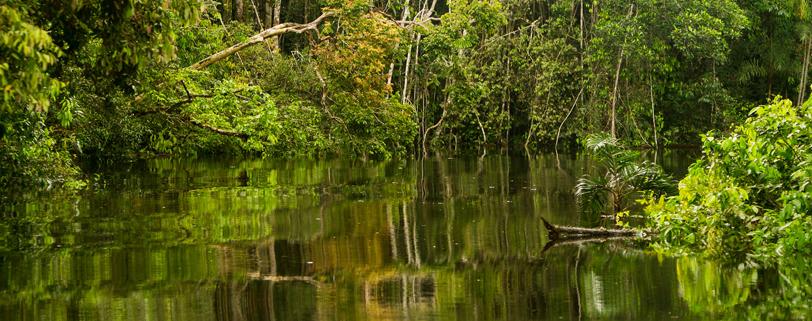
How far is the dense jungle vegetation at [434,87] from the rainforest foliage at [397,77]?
0.06m

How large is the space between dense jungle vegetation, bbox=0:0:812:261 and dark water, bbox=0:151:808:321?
1169mm

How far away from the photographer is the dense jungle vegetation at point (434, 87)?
9.56 metres

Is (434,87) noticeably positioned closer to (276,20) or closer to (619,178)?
(276,20)

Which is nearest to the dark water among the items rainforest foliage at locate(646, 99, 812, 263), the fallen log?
the fallen log

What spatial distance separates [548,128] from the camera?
35.9m

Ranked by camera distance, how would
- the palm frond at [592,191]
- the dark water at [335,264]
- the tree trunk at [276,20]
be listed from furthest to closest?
the tree trunk at [276,20], the palm frond at [592,191], the dark water at [335,264]

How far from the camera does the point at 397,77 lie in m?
35.9

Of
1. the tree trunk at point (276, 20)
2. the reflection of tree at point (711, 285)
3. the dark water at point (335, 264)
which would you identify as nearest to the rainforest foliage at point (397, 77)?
the tree trunk at point (276, 20)

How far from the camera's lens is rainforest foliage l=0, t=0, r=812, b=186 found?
611 inches

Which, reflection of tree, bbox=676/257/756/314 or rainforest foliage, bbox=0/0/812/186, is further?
rainforest foliage, bbox=0/0/812/186

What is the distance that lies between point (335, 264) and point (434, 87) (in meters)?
27.6

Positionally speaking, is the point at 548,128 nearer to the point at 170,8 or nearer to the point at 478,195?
the point at 478,195

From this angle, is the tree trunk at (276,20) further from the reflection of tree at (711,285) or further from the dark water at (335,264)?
the reflection of tree at (711,285)

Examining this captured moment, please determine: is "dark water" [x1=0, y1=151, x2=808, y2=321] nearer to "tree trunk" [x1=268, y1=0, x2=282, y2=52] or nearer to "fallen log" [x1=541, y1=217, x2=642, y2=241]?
"fallen log" [x1=541, y1=217, x2=642, y2=241]
